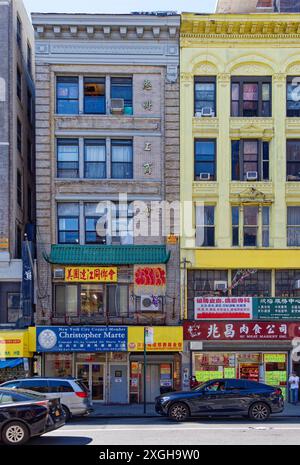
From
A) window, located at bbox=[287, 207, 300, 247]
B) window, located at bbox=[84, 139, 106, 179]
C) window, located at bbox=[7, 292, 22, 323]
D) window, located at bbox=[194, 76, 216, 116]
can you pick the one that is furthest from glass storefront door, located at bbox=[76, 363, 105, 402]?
window, located at bbox=[194, 76, 216, 116]

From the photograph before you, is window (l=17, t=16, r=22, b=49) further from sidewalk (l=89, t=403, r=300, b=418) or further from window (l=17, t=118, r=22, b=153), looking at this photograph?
sidewalk (l=89, t=403, r=300, b=418)

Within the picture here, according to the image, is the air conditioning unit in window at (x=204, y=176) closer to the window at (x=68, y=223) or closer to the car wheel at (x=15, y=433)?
the window at (x=68, y=223)

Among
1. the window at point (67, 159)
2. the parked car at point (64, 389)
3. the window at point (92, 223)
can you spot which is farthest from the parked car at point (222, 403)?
the window at point (67, 159)

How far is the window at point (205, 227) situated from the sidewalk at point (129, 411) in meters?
7.36

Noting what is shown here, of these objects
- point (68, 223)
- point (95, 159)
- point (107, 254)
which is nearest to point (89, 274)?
point (107, 254)

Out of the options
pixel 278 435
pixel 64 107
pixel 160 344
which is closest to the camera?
pixel 278 435

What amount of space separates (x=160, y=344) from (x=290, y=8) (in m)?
17.6

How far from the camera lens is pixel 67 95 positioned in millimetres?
29766

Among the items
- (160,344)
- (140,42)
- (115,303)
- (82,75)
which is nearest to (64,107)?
(82,75)

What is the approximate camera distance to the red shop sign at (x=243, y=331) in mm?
28203

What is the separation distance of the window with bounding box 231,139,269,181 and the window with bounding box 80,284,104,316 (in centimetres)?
780

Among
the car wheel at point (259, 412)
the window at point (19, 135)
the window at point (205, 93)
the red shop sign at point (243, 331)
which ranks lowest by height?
the car wheel at point (259, 412)

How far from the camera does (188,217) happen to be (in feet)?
96.0

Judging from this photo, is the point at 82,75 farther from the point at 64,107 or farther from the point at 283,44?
the point at 283,44
